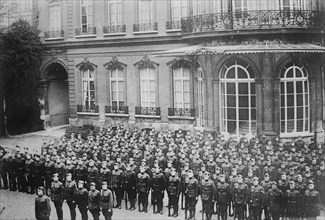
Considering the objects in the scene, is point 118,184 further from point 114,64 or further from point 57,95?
point 57,95

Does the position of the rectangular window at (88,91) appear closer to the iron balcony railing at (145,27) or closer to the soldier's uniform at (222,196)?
the iron balcony railing at (145,27)

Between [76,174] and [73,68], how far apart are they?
14.7m

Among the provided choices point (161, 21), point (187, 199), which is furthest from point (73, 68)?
point (187, 199)

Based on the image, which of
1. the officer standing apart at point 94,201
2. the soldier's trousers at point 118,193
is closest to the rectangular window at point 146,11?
the soldier's trousers at point 118,193

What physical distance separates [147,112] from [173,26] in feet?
17.5

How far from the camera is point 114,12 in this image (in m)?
28.2

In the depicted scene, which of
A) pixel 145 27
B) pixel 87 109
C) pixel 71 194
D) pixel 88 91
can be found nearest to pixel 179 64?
pixel 145 27

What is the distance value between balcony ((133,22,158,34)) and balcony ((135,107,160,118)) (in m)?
4.55

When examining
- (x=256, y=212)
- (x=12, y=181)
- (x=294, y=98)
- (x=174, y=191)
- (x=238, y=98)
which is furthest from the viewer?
(x=238, y=98)

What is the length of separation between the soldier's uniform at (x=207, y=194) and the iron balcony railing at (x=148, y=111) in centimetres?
1261

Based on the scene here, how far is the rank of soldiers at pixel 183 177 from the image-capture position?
1351 cm

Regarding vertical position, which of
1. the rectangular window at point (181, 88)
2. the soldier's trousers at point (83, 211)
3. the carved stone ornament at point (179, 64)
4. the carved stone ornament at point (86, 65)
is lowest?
the soldier's trousers at point (83, 211)

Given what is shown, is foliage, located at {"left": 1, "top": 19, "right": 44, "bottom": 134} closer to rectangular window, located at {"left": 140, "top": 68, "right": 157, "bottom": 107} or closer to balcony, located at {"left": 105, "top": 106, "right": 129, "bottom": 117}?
balcony, located at {"left": 105, "top": 106, "right": 129, "bottom": 117}

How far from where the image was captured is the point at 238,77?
72.1 feet
